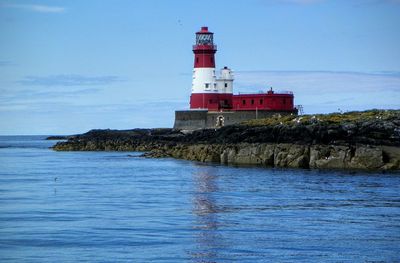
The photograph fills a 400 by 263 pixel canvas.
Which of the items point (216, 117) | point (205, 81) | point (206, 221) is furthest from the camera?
point (205, 81)

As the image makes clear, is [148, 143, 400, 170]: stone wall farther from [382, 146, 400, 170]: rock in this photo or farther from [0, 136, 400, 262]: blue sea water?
[0, 136, 400, 262]: blue sea water

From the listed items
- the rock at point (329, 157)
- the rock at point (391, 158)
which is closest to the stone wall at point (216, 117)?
the rock at point (329, 157)

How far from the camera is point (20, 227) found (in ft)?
62.6

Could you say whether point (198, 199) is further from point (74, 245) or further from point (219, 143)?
point (219, 143)

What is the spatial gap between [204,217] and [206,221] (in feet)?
2.47

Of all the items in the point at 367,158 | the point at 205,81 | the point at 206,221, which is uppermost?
the point at 205,81

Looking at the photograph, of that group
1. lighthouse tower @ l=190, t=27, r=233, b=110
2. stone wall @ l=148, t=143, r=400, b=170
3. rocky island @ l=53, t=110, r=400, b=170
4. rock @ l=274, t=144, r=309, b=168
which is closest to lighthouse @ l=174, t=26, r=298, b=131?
lighthouse tower @ l=190, t=27, r=233, b=110

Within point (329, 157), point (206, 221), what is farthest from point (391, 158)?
point (206, 221)

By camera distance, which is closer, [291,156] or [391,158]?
[391,158]

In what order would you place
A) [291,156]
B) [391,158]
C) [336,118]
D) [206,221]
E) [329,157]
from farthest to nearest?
1. [336,118]
2. [291,156]
3. [329,157]
4. [391,158]
5. [206,221]

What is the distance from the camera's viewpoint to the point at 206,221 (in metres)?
20.3

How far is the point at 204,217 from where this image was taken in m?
21.0

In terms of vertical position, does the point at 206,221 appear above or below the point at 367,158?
below

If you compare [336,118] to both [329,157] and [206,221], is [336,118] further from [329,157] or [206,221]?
[206,221]
